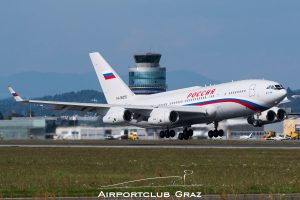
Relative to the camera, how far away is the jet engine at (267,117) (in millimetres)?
79188

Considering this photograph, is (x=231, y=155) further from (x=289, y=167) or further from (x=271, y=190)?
(x=271, y=190)

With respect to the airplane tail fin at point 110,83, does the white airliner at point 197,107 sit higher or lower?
lower

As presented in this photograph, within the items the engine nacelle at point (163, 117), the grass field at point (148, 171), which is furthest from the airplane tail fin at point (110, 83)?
the grass field at point (148, 171)

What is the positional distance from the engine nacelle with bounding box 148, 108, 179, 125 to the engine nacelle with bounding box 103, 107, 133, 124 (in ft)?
7.20

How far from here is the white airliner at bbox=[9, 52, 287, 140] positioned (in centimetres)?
7556

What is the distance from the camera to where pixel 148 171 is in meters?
40.2

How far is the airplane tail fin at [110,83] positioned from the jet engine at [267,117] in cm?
1631

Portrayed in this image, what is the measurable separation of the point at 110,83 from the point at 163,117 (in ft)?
51.4

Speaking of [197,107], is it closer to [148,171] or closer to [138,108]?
[138,108]

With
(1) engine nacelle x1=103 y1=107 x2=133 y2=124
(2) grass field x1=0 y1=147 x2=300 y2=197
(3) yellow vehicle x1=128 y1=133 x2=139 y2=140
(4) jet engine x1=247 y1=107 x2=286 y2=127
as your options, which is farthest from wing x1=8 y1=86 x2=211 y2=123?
(3) yellow vehicle x1=128 y1=133 x2=139 y2=140

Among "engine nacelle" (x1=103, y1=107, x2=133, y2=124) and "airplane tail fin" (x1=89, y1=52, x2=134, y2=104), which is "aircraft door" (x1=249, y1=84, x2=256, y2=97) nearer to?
"engine nacelle" (x1=103, y1=107, x2=133, y2=124)

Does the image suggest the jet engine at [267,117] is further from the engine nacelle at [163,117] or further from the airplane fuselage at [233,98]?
the engine nacelle at [163,117]

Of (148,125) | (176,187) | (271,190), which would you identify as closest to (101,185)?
(176,187)

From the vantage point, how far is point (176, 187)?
31516mm
